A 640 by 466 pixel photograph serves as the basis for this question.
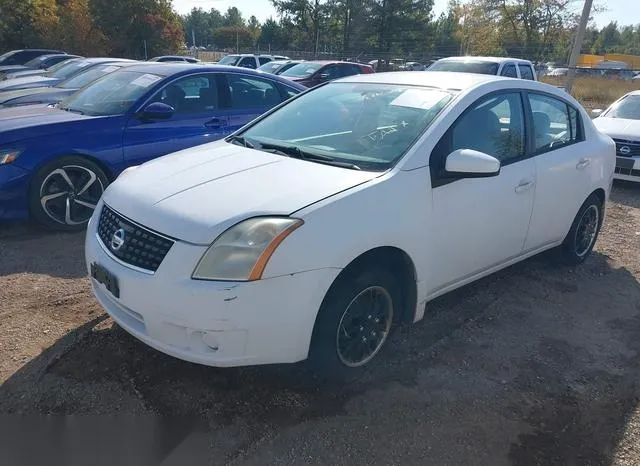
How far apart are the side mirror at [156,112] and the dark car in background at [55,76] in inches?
233

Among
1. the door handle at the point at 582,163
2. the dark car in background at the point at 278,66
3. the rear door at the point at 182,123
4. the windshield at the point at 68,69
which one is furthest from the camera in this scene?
the dark car in background at the point at 278,66

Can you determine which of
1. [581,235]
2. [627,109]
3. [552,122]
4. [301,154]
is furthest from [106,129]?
[627,109]

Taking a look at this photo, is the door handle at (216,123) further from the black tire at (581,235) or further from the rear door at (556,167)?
the black tire at (581,235)

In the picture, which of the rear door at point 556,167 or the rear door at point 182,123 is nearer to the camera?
the rear door at point 556,167

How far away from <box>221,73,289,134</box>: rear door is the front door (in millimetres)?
3318

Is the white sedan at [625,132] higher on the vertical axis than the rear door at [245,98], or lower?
lower

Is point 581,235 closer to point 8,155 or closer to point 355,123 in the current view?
point 355,123

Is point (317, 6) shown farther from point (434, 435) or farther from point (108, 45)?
point (434, 435)

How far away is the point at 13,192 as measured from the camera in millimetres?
4879

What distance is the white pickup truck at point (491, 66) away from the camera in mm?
11594

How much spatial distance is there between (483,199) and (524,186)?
53 centimetres

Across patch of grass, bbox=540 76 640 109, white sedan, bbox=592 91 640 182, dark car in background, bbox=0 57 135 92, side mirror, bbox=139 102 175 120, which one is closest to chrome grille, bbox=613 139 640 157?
white sedan, bbox=592 91 640 182

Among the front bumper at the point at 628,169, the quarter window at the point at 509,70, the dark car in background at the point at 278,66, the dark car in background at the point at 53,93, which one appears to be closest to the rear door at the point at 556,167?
the front bumper at the point at 628,169

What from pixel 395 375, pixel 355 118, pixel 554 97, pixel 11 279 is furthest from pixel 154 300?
pixel 554 97
